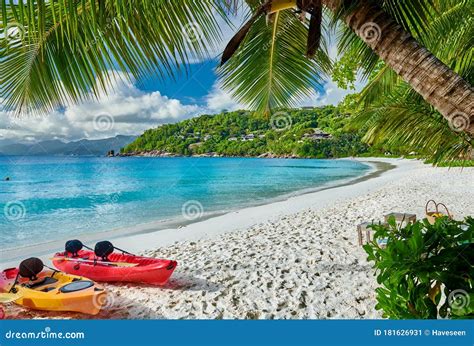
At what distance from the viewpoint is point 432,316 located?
1298 mm

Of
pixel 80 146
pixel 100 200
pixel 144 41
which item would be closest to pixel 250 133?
pixel 80 146

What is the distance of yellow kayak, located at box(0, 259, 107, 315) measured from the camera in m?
2.78

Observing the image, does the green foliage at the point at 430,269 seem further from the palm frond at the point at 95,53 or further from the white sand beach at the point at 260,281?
the white sand beach at the point at 260,281

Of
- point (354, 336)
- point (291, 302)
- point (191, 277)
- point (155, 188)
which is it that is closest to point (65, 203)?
point (155, 188)

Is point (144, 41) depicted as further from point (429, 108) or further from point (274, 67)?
point (429, 108)

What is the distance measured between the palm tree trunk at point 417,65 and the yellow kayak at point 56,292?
2575mm

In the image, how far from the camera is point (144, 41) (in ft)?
5.91

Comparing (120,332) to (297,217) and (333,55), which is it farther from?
(297,217)

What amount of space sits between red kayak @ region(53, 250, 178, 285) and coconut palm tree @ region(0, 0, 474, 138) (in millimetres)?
1885

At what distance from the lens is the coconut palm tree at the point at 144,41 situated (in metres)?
1.22

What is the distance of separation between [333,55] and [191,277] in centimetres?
258

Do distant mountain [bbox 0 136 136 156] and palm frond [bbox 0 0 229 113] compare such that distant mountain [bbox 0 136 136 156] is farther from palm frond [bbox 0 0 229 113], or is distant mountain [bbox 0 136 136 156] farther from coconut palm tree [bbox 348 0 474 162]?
coconut palm tree [bbox 348 0 474 162]

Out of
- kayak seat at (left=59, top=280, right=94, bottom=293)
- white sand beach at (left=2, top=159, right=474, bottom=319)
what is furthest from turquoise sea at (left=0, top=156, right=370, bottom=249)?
kayak seat at (left=59, top=280, right=94, bottom=293)

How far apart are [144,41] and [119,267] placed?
236 cm
